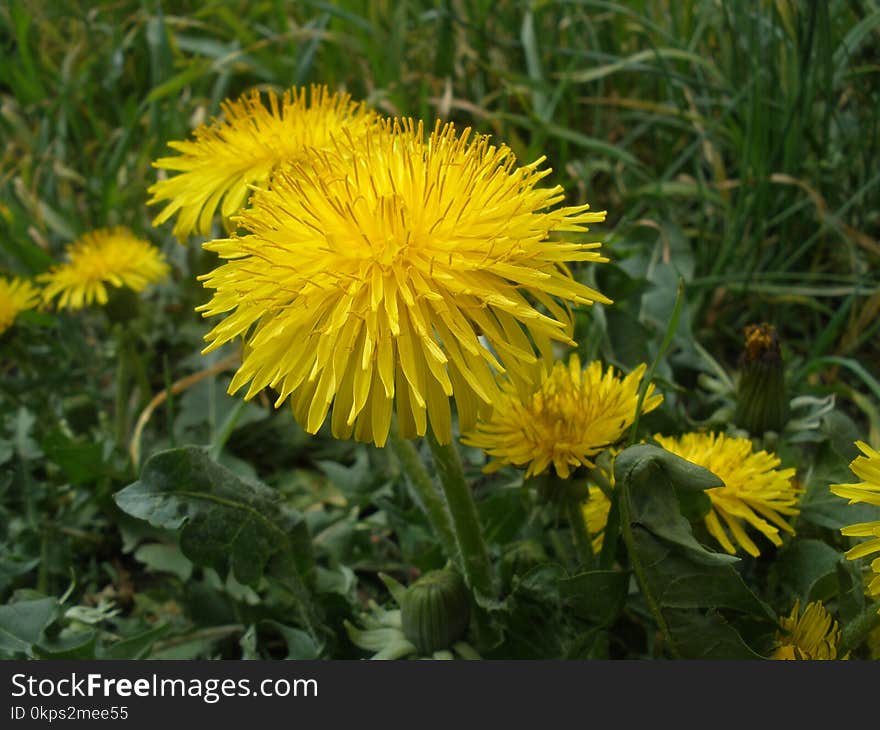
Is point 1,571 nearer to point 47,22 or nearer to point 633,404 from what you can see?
point 633,404

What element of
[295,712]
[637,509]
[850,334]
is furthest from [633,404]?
[850,334]

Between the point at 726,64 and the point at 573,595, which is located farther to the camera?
the point at 726,64

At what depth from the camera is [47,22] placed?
3.39 meters

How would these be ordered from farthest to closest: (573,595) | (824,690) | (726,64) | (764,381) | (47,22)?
1. (47,22)
2. (726,64)
3. (764,381)
4. (573,595)
5. (824,690)

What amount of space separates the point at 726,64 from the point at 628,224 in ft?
2.51

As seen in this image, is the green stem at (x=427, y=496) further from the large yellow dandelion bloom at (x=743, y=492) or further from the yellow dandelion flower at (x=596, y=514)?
the large yellow dandelion bloom at (x=743, y=492)

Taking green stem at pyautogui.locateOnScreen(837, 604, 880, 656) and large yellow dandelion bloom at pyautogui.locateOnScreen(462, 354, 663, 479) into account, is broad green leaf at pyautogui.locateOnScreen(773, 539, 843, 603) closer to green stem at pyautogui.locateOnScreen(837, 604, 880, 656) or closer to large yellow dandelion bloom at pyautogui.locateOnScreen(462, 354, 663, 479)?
green stem at pyautogui.locateOnScreen(837, 604, 880, 656)

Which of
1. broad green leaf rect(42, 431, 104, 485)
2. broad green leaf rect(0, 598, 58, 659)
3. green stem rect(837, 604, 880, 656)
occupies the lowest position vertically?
green stem rect(837, 604, 880, 656)

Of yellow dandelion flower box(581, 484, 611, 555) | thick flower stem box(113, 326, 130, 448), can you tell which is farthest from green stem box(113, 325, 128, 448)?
yellow dandelion flower box(581, 484, 611, 555)

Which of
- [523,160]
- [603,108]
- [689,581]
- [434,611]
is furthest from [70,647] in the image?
[603,108]

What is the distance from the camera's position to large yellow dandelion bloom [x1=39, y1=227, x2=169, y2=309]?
2.22 metres

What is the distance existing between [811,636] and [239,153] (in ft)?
3.89

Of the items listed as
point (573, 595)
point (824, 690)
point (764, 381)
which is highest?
point (764, 381)

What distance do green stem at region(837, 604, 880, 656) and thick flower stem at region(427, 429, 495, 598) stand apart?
52 cm
